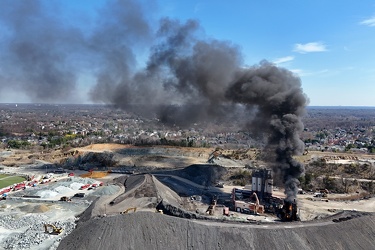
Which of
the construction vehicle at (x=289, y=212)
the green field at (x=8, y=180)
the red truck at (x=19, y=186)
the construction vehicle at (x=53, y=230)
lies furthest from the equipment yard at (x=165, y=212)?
the green field at (x=8, y=180)

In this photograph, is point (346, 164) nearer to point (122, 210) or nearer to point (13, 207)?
point (122, 210)

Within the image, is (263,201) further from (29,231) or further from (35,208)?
(35,208)

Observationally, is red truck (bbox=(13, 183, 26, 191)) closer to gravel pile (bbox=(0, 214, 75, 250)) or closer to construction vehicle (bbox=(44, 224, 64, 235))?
gravel pile (bbox=(0, 214, 75, 250))

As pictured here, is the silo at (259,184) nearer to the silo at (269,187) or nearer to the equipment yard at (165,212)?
the equipment yard at (165,212)

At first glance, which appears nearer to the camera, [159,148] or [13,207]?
[13,207]

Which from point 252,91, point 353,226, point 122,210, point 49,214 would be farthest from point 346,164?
point 49,214
